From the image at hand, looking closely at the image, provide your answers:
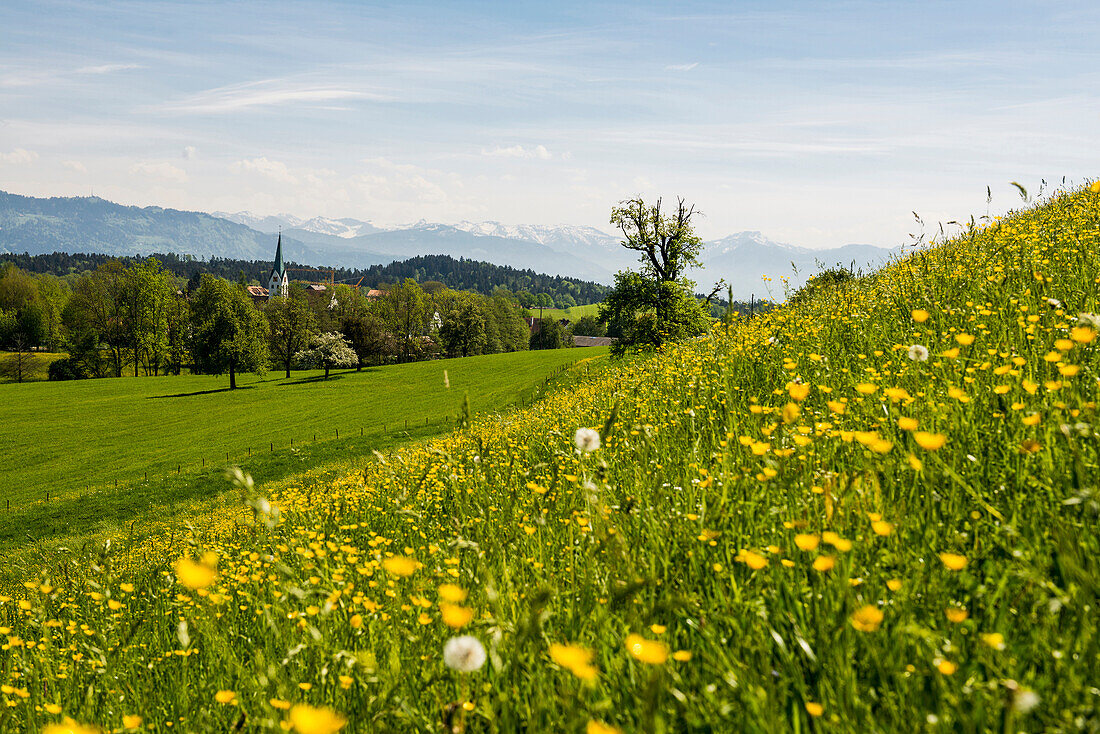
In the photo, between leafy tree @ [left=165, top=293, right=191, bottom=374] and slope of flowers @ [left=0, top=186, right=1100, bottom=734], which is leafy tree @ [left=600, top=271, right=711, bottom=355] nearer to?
slope of flowers @ [left=0, top=186, right=1100, bottom=734]

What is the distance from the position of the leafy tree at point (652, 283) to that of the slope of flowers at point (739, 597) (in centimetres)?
3168

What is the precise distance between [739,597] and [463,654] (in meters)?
0.89

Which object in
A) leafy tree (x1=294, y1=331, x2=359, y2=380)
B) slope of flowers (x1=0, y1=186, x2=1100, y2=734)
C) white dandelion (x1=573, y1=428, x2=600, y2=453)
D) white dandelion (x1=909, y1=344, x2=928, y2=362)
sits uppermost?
white dandelion (x1=909, y1=344, x2=928, y2=362)

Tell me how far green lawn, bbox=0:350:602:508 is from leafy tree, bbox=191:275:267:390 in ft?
9.55

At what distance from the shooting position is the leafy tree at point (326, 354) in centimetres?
6806

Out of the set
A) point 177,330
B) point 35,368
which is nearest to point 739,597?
point 177,330

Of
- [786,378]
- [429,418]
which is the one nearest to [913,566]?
[786,378]

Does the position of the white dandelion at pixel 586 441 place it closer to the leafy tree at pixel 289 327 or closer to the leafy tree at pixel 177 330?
the leafy tree at pixel 289 327

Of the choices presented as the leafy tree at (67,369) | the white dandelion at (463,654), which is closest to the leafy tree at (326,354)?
the leafy tree at (67,369)

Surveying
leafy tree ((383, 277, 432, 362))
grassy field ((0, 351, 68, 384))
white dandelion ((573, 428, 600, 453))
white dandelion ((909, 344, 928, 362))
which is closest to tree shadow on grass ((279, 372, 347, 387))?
leafy tree ((383, 277, 432, 362))

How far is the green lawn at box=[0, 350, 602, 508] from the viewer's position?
31109mm

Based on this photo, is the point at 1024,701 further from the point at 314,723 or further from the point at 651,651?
the point at 314,723

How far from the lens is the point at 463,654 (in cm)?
136

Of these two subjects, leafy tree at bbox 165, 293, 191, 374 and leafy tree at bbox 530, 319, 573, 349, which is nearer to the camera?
leafy tree at bbox 165, 293, 191, 374
